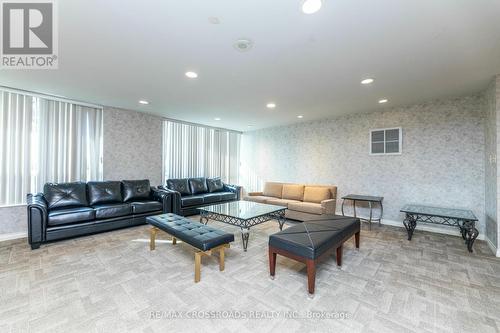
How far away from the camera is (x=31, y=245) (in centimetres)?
Answer: 304

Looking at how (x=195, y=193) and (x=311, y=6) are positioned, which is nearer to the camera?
(x=311, y=6)

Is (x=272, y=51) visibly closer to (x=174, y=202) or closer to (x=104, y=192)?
(x=174, y=202)

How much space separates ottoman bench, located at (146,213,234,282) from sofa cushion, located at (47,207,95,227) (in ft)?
4.44

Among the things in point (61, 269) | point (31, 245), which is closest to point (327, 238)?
point (61, 269)

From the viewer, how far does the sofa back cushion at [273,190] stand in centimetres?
565

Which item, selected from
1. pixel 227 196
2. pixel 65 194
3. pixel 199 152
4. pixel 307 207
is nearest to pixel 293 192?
pixel 307 207

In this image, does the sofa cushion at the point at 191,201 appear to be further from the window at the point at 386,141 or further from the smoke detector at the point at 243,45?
the window at the point at 386,141

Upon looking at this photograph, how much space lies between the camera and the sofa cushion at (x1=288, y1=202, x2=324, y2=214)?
4.37 meters

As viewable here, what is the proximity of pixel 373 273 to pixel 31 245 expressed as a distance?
184 inches

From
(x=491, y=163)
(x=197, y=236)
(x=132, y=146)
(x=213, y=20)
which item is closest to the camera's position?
(x=213, y=20)

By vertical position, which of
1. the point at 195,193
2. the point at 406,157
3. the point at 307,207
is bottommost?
the point at 307,207

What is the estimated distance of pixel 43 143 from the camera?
3893 millimetres

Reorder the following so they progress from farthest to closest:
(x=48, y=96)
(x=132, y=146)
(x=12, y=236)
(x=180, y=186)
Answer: (x=180, y=186) → (x=132, y=146) → (x=48, y=96) → (x=12, y=236)

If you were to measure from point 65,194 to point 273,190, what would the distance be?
4.44 m
